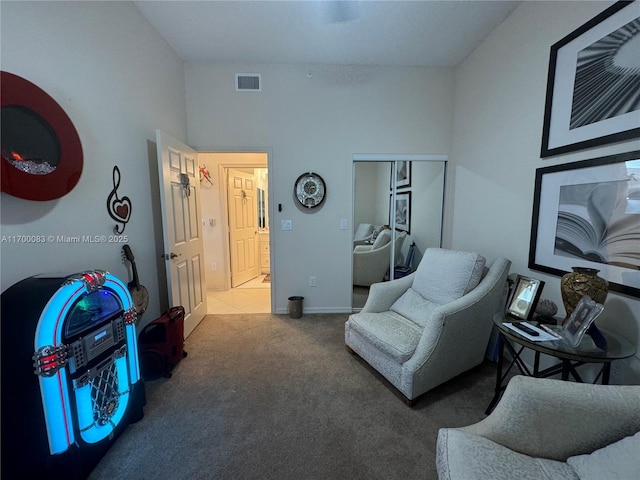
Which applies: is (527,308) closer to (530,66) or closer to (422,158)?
(530,66)

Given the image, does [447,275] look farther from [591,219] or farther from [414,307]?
[591,219]

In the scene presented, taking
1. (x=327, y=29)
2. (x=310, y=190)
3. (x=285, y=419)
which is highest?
(x=327, y=29)

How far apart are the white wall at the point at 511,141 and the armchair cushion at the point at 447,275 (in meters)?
0.48

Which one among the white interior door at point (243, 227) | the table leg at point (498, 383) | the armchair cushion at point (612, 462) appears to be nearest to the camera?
the armchair cushion at point (612, 462)

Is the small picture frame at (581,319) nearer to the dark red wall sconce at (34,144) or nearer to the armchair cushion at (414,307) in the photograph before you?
the armchair cushion at (414,307)

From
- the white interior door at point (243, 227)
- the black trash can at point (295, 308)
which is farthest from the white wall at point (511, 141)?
the white interior door at point (243, 227)

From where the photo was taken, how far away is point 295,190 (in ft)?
10.3

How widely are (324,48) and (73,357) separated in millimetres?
3093

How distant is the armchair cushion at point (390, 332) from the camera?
181cm

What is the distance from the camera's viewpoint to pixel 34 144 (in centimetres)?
129

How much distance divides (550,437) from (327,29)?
3.08 meters

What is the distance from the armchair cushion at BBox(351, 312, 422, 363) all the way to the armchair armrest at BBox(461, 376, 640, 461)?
0.78m

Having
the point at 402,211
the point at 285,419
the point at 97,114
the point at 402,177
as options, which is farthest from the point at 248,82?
the point at 285,419

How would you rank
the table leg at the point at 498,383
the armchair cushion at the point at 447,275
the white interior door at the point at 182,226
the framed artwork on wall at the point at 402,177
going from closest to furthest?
the table leg at the point at 498,383, the armchair cushion at the point at 447,275, the white interior door at the point at 182,226, the framed artwork on wall at the point at 402,177
